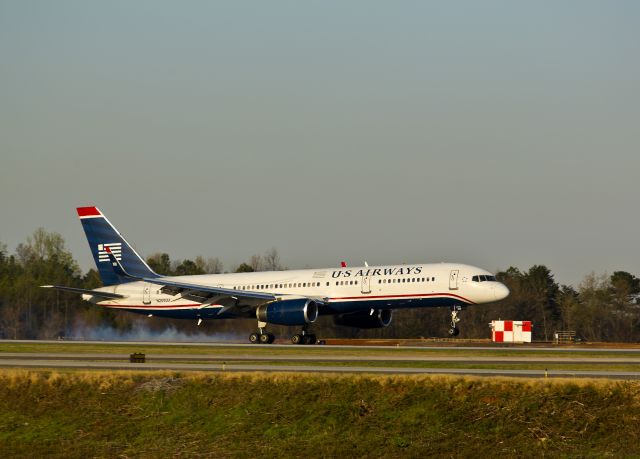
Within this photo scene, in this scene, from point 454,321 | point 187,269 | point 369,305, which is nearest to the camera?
point 454,321

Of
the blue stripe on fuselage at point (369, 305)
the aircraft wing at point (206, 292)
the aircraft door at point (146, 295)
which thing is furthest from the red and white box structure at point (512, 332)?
the aircraft door at point (146, 295)

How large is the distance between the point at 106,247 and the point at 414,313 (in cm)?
3332

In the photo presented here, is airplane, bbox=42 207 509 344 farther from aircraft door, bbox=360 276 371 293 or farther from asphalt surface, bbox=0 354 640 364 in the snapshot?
asphalt surface, bbox=0 354 640 364

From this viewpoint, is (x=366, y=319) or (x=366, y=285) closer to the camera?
(x=366, y=285)

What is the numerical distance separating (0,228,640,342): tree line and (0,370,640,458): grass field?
157 feet

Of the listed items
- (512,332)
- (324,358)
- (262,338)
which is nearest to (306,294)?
(262,338)

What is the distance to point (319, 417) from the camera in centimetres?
3189

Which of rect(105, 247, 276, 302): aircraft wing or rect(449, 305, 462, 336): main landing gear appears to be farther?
rect(105, 247, 276, 302): aircraft wing

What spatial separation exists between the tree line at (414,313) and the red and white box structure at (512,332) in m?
16.9

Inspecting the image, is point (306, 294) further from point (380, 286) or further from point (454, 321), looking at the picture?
point (454, 321)

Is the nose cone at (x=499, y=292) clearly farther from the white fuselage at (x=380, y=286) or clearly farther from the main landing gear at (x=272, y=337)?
the main landing gear at (x=272, y=337)

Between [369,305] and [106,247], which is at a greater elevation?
[106,247]

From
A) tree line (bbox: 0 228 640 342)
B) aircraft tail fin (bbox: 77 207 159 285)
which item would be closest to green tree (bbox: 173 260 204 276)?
tree line (bbox: 0 228 640 342)

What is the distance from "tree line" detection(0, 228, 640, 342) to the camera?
90.7 metres
